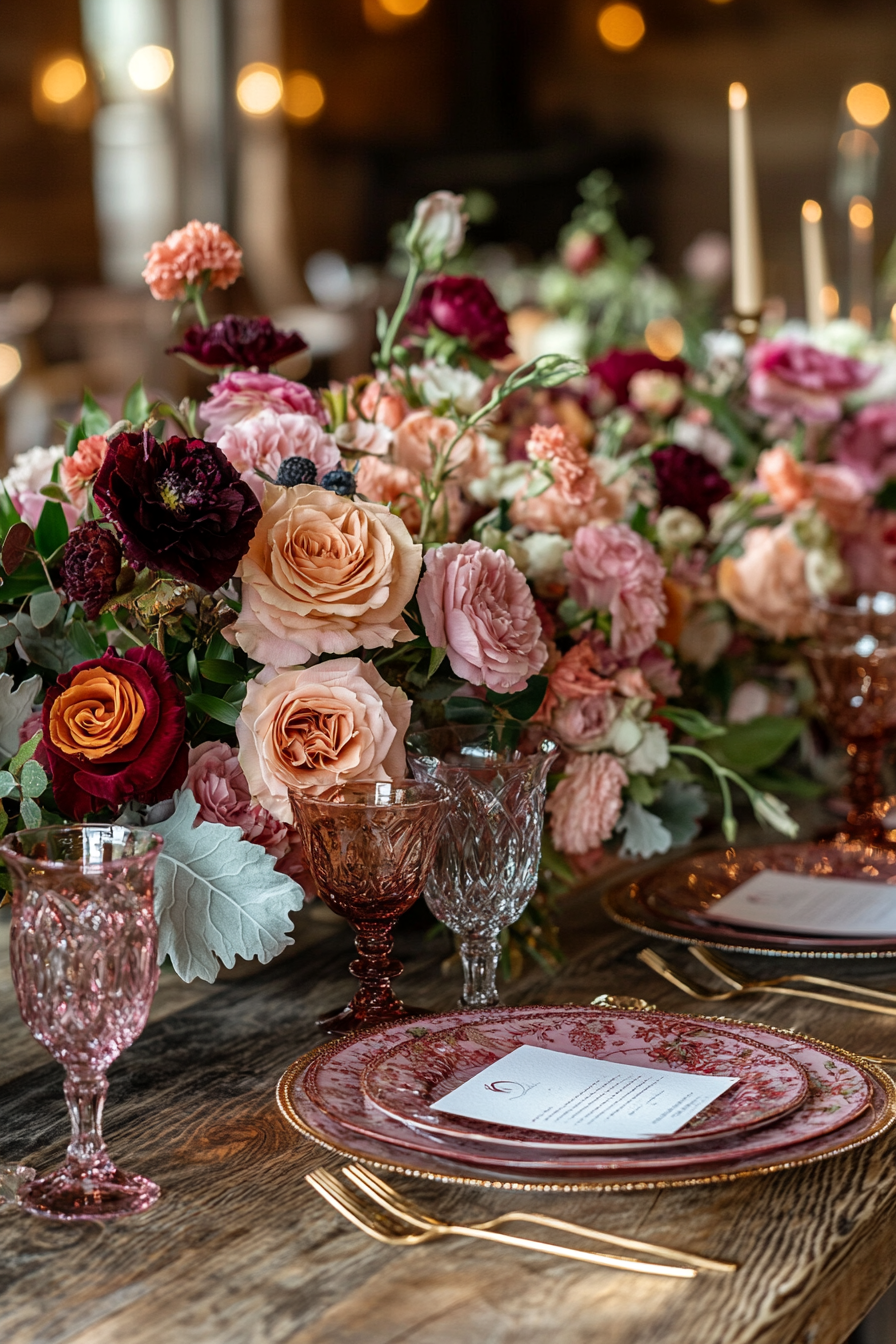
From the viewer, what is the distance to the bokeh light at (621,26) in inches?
294

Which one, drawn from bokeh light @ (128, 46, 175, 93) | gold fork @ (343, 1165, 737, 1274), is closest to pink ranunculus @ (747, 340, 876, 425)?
gold fork @ (343, 1165, 737, 1274)

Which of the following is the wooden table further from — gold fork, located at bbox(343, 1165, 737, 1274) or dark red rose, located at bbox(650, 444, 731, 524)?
dark red rose, located at bbox(650, 444, 731, 524)

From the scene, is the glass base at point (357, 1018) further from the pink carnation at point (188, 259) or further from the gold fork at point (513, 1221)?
the pink carnation at point (188, 259)

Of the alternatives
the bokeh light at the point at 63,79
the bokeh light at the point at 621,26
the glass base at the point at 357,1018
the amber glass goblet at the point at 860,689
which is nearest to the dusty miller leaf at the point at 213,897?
the glass base at the point at 357,1018

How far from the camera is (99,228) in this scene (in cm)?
632

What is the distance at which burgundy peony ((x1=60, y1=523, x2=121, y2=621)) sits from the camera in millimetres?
907

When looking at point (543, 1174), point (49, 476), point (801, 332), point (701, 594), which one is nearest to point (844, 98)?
point (801, 332)

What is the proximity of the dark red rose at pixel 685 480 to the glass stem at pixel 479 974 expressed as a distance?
59 cm

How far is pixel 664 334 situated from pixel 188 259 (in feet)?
5.54

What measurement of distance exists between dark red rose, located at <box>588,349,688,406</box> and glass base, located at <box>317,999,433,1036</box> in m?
0.92

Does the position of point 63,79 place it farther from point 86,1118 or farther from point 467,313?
point 86,1118

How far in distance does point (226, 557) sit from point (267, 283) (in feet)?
21.0

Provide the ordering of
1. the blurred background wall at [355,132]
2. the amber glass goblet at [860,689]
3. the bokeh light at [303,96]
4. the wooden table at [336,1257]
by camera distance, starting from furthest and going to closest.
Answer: the bokeh light at [303,96], the blurred background wall at [355,132], the amber glass goblet at [860,689], the wooden table at [336,1257]

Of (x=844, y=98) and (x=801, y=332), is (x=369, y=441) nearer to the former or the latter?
(x=801, y=332)
